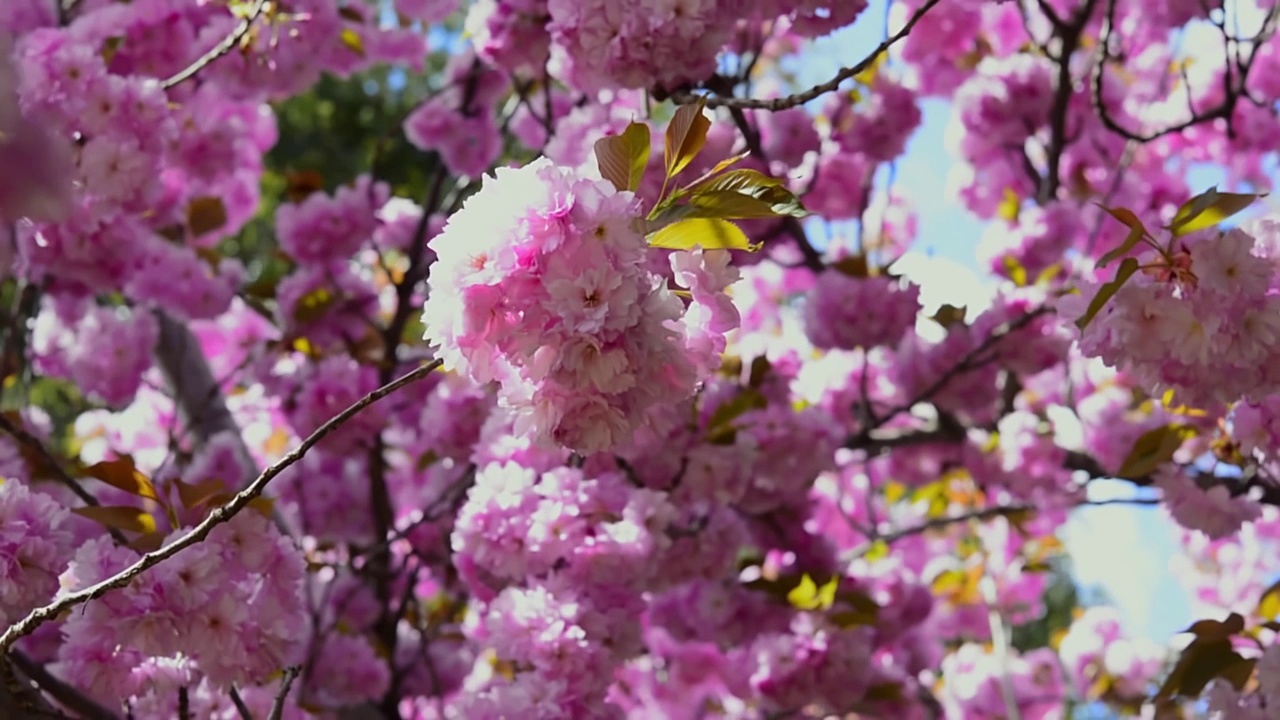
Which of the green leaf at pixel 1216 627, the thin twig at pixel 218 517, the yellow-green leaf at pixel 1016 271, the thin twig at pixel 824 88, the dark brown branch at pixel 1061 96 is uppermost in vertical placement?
the dark brown branch at pixel 1061 96

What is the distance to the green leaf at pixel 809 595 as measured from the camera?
2.09 metres

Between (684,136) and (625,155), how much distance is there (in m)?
0.05

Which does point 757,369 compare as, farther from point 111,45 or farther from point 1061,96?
point 111,45

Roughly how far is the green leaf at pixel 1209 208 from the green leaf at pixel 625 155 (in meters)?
0.54

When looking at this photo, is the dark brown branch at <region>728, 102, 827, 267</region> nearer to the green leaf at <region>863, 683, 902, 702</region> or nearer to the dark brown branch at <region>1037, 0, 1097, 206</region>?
the dark brown branch at <region>1037, 0, 1097, 206</region>

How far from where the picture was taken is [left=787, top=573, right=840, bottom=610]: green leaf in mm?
2086

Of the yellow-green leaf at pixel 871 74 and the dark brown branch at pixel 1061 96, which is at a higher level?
the yellow-green leaf at pixel 871 74

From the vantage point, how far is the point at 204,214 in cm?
246

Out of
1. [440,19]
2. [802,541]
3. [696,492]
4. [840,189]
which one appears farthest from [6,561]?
[840,189]

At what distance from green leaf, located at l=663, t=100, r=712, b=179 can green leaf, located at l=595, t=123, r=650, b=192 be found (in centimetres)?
2

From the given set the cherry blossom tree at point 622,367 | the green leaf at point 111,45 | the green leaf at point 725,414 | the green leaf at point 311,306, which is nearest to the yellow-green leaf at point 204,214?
the cherry blossom tree at point 622,367

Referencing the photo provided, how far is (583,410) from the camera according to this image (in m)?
0.90

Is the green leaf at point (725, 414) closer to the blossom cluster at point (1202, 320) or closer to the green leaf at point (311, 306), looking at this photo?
the blossom cluster at point (1202, 320)

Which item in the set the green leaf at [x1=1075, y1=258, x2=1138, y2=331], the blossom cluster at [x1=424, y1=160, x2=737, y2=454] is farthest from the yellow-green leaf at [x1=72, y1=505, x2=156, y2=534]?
the green leaf at [x1=1075, y1=258, x2=1138, y2=331]
